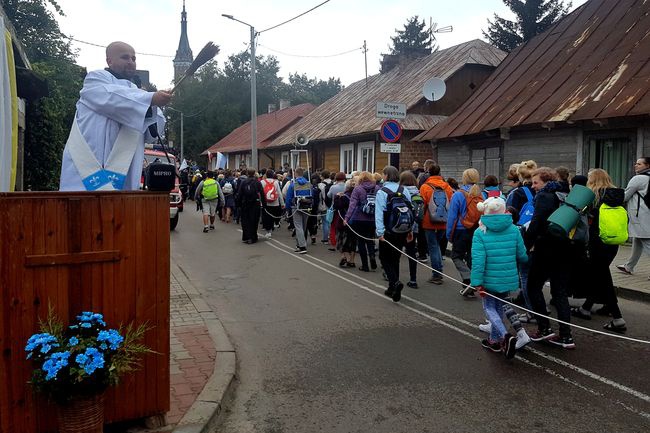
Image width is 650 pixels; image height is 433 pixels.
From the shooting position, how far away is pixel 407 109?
71.3 ft

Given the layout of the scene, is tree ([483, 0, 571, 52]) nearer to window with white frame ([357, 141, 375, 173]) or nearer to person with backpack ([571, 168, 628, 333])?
window with white frame ([357, 141, 375, 173])

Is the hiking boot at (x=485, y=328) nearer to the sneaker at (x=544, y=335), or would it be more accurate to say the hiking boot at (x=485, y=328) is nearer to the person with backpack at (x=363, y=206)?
the sneaker at (x=544, y=335)

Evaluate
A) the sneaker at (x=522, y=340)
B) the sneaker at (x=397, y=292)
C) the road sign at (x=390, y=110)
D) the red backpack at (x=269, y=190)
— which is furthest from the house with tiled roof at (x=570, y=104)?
the sneaker at (x=522, y=340)

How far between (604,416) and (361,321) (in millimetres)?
3028

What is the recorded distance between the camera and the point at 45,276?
2941mm

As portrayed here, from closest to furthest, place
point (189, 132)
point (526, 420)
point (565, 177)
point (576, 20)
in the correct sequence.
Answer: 1. point (526, 420)
2. point (565, 177)
3. point (576, 20)
4. point (189, 132)

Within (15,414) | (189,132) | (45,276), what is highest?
(189,132)

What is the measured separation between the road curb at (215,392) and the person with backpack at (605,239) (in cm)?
424

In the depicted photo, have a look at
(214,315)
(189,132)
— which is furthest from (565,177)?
(189,132)

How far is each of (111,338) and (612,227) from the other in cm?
556

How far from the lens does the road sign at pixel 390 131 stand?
1386 cm

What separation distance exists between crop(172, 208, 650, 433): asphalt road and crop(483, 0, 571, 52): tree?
28538mm

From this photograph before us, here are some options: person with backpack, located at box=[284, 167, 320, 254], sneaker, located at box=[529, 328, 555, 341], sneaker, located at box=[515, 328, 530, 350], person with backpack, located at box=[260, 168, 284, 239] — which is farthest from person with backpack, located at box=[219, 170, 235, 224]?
sneaker, located at box=[515, 328, 530, 350]

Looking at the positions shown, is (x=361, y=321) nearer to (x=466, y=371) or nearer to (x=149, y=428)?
(x=466, y=371)
